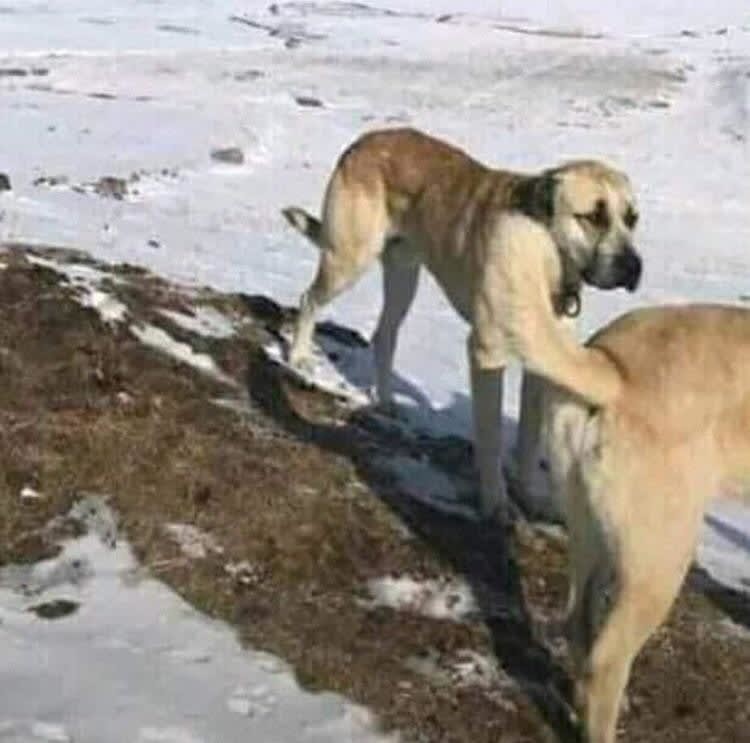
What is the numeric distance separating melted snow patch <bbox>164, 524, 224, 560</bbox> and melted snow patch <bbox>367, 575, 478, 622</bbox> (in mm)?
541

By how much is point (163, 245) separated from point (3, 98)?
11807 millimetres

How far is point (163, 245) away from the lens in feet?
44.9

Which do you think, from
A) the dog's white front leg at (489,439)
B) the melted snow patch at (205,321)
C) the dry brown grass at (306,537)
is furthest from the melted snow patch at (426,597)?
the melted snow patch at (205,321)

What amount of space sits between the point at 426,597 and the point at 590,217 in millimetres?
1822

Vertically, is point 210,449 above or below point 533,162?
above

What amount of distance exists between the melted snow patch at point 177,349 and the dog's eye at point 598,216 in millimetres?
1895

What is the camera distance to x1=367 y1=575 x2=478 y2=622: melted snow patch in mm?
5824

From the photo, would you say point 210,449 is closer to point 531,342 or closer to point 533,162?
point 531,342

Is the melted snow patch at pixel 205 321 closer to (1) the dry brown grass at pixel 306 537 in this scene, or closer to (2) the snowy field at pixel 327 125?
(1) the dry brown grass at pixel 306 537

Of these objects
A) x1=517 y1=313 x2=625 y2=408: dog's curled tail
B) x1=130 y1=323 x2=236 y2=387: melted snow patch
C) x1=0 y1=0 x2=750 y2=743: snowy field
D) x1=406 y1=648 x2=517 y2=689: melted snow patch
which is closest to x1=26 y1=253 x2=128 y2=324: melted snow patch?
x1=130 y1=323 x2=236 y2=387: melted snow patch

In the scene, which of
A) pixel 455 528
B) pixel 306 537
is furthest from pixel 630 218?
pixel 306 537

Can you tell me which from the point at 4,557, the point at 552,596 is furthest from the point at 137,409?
the point at 552,596

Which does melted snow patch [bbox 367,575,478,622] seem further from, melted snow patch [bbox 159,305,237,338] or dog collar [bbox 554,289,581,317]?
melted snow patch [bbox 159,305,237,338]

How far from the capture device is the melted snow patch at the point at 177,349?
26.4 feet
